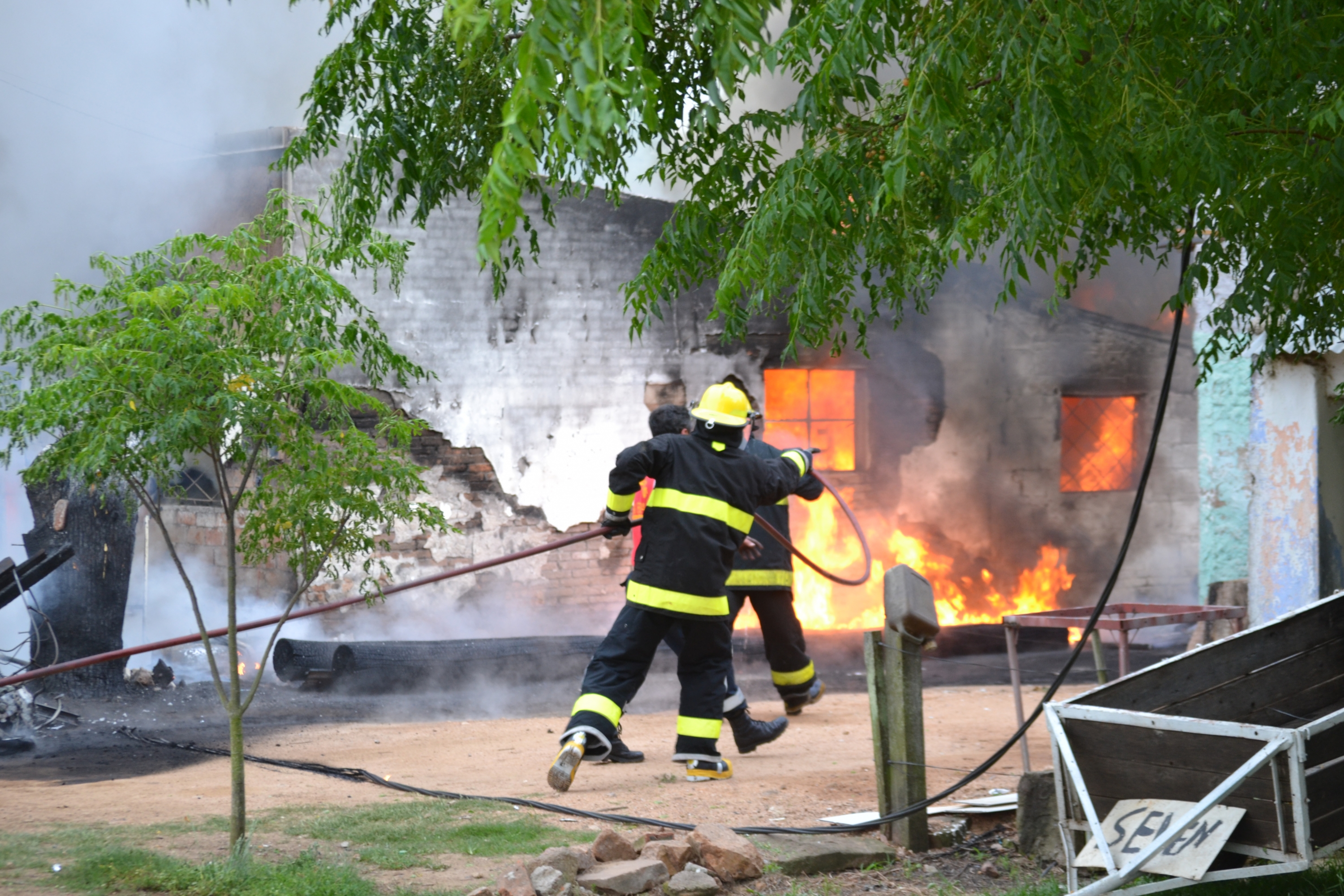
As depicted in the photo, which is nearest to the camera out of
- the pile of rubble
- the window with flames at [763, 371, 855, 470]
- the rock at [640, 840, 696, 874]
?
the pile of rubble

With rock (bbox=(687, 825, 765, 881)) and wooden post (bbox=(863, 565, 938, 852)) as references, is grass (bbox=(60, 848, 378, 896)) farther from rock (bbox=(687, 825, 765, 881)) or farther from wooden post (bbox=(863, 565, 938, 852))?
wooden post (bbox=(863, 565, 938, 852))

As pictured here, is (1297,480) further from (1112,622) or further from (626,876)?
(626,876)

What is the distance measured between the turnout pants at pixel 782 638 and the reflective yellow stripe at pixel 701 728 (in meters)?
1.30

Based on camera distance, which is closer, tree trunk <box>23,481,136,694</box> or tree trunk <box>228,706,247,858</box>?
tree trunk <box>228,706,247,858</box>

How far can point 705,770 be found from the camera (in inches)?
213

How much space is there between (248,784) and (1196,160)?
4.86 m

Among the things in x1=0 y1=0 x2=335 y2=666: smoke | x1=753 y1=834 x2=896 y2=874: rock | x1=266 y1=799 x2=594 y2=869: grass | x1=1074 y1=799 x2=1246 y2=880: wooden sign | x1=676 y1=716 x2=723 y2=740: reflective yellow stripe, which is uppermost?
x1=0 y1=0 x2=335 y2=666: smoke

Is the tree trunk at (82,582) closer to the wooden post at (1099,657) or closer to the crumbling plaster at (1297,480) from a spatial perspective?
the wooden post at (1099,657)

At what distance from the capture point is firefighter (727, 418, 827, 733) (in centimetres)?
675

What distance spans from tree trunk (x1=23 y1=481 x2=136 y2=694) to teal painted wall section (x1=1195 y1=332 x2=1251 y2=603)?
27.0ft

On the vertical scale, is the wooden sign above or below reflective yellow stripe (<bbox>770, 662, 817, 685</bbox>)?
above

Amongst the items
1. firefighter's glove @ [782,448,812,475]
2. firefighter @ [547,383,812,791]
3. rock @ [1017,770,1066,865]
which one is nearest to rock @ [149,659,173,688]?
firefighter @ [547,383,812,791]

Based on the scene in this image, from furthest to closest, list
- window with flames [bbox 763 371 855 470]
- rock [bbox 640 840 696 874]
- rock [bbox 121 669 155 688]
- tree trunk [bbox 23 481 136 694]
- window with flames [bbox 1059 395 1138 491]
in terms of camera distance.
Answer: window with flames [bbox 1059 395 1138 491]
window with flames [bbox 763 371 855 470]
rock [bbox 121 669 155 688]
tree trunk [bbox 23 481 136 694]
rock [bbox 640 840 696 874]

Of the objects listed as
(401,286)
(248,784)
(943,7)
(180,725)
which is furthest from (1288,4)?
(401,286)
